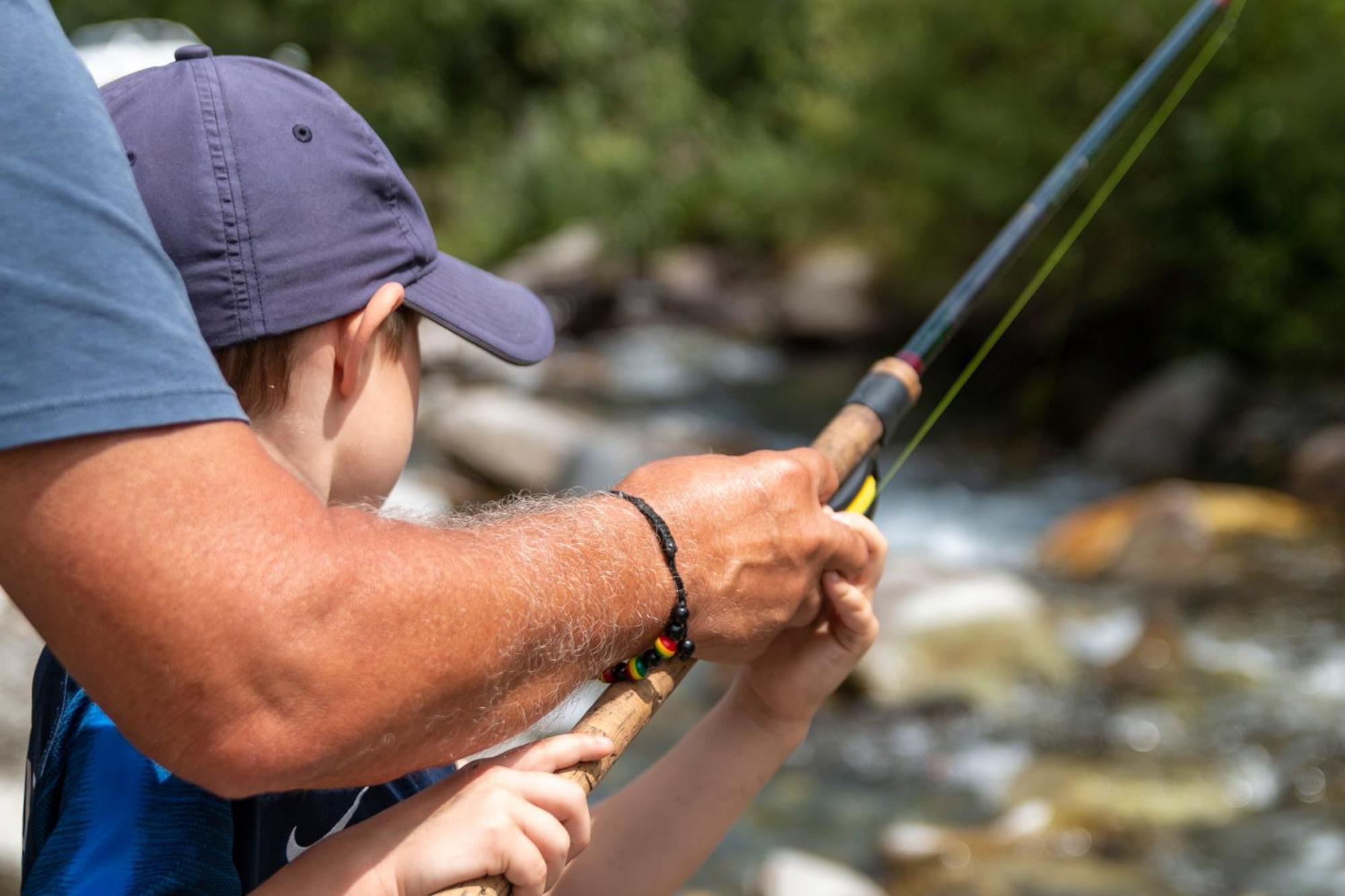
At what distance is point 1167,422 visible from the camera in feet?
30.3

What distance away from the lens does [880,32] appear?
11.7m

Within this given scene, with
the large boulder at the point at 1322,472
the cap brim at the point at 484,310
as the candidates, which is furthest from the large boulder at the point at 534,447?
the cap brim at the point at 484,310

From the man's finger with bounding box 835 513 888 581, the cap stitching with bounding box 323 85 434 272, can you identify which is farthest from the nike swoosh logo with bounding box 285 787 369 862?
the man's finger with bounding box 835 513 888 581

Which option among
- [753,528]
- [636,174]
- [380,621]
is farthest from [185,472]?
[636,174]

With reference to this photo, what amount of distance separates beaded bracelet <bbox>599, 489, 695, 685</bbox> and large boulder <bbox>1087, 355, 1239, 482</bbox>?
26.9ft

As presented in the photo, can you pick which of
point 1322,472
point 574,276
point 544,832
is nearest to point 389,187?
point 544,832

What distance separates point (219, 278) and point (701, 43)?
71.1 feet

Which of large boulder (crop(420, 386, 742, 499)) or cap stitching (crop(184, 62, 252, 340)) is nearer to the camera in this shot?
cap stitching (crop(184, 62, 252, 340))

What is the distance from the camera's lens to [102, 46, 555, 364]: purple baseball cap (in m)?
1.03

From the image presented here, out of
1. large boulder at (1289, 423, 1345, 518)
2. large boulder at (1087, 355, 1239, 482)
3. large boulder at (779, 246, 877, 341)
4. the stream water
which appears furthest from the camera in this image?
large boulder at (779, 246, 877, 341)

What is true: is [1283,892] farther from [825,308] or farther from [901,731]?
[825,308]

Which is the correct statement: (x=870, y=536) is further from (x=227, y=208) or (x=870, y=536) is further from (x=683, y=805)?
(x=227, y=208)

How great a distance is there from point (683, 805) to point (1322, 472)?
24.0ft

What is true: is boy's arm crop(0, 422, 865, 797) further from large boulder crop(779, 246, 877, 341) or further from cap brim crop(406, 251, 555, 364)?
large boulder crop(779, 246, 877, 341)
